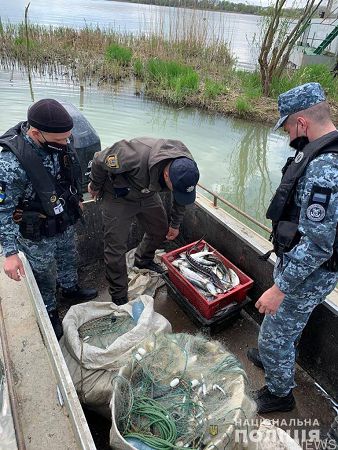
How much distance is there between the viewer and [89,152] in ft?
10.3

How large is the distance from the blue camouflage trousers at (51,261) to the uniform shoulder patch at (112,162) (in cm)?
60

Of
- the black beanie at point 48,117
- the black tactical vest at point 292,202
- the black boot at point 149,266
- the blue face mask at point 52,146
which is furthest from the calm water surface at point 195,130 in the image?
the black beanie at point 48,117

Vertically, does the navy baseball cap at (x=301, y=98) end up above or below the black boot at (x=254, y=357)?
above

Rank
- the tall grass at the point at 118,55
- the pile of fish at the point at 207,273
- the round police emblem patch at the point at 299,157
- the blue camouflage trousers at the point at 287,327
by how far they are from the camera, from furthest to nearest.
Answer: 1. the tall grass at the point at 118,55
2. the pile of fish at the point at 207,273
3. the blue camouflage trousers at the point at 287,327
4. the round police emblem patch at the point at 299,157

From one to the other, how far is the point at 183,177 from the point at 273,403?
1.64m

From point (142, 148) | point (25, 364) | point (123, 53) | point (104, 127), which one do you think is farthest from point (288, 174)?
point (123, 53)

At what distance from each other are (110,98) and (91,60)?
114 inches

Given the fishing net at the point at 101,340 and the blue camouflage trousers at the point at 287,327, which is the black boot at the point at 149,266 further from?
the blue camouflage trousers at the point at 287,327

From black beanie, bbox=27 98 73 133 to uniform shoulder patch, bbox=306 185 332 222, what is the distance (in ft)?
4.99

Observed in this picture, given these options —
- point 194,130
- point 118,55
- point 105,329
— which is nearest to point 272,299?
point 105,329

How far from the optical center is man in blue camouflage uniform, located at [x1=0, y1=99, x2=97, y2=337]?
6.98 ft

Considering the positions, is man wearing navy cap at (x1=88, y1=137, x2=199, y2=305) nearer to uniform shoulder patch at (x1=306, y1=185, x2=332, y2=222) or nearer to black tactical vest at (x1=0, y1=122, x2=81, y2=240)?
black tactical vest at (x1=0, y1=122, x2=81, y2=240)

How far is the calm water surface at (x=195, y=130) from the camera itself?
6520mm

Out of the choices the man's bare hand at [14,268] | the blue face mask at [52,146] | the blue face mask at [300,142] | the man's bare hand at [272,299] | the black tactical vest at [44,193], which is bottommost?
the man's bare hand at [14,268]
